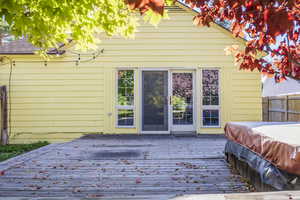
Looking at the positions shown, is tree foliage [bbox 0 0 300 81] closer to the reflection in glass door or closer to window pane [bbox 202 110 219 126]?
the reflection in glass door

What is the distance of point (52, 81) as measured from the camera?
7723 mm

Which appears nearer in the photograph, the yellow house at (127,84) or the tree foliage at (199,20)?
the tree foliage at (199,20)

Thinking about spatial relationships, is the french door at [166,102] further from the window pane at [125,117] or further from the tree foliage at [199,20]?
the tree foliage at [199,20]

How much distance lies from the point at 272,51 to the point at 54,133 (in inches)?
271

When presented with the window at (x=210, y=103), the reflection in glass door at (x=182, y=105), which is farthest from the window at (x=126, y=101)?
the window at (x=210, y=103)

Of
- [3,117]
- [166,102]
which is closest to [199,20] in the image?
[166,102]

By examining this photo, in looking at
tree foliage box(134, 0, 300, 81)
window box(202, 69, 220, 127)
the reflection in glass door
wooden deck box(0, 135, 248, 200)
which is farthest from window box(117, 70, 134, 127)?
tree foliage box(134, 0, 300, 81)

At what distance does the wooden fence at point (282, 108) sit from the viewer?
27.6ft

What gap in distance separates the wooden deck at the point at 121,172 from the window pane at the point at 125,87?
192 centimetres

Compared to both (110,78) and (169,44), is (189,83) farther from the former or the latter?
(110,78)

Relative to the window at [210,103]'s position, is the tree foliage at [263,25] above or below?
above

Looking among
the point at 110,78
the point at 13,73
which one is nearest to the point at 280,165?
the point at 110,78

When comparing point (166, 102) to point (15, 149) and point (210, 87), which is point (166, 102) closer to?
point (210, 87)

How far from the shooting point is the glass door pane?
25.1 feet
